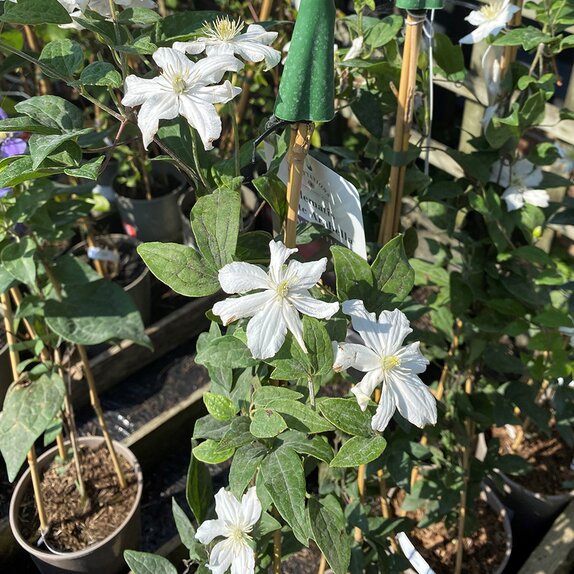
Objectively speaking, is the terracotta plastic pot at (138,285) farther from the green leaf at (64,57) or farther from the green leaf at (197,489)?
the green leaf at (64,57)

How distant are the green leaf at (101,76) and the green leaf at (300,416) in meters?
0.41

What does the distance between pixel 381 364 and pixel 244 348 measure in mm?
166

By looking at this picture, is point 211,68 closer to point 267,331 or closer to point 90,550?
point 267,331

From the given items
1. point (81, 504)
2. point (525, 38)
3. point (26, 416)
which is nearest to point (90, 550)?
point (81, 504)

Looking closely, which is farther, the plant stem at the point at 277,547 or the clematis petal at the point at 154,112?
the plant stem at the point at 277,547

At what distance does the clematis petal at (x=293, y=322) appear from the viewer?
72 cm

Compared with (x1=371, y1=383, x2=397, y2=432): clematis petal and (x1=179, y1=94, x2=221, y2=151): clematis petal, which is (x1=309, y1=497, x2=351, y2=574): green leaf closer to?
(x1=371, y1=383, x2=397, y2=432): clematis petal

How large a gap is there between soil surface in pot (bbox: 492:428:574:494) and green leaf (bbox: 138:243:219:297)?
1.16 metres

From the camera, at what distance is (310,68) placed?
0.73 metres

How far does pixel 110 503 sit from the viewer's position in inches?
59.9

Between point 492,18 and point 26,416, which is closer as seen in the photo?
point 492,18

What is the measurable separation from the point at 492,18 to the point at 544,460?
1135 millimetres

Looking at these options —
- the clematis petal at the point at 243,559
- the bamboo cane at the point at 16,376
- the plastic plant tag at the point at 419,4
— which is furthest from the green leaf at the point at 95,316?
the plastic plant tag at the point at 419,4

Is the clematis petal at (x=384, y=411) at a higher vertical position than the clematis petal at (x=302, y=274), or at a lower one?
lower
